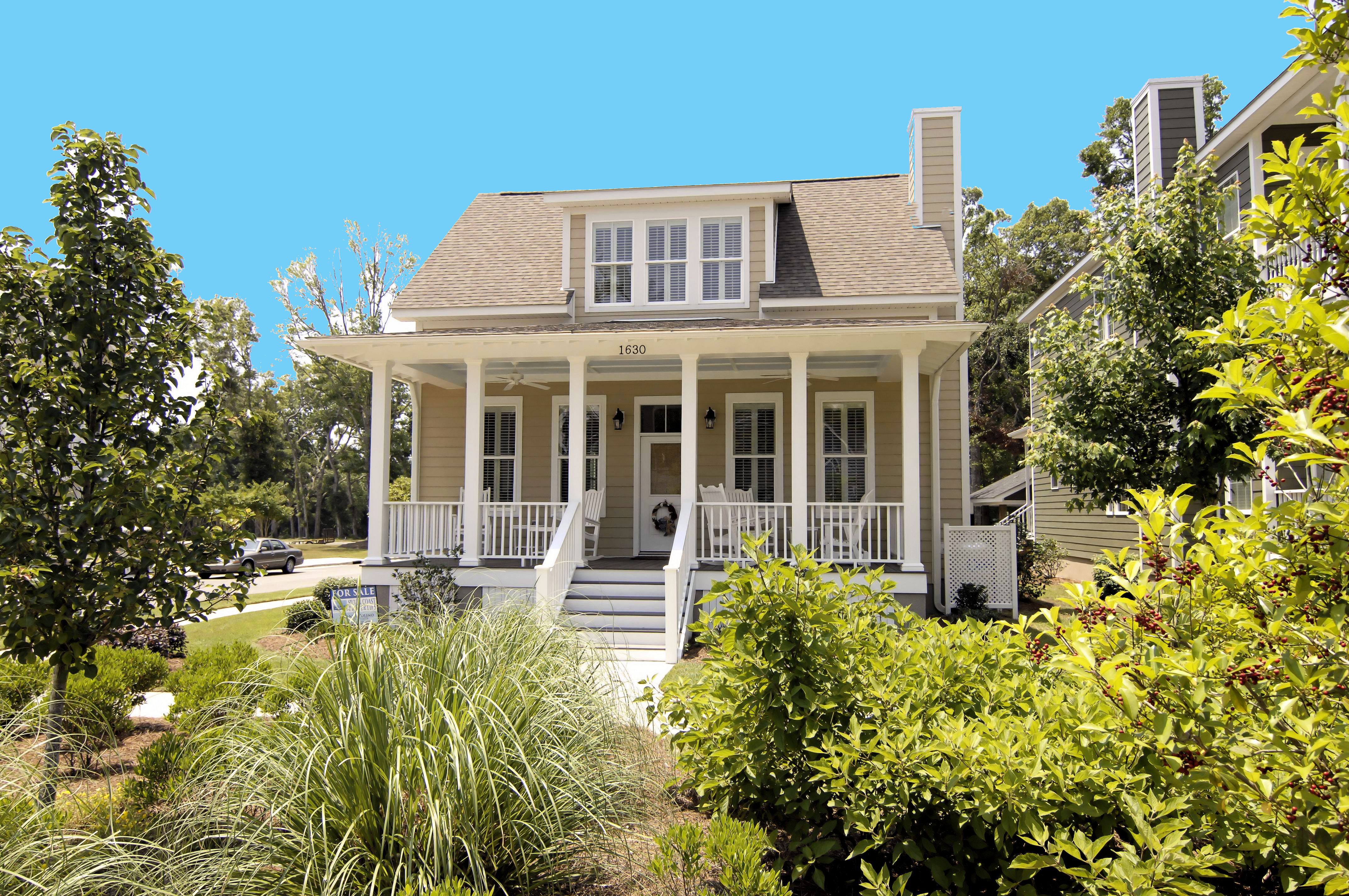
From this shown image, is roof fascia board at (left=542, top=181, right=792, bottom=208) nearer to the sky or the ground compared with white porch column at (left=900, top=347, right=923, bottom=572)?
nearer to the sky

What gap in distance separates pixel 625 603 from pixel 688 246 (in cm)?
601

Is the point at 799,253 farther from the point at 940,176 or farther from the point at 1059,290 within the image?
the point at 1059,290

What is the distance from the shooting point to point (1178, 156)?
10500 millimetres

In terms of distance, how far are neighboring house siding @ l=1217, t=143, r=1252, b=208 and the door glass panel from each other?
976cm

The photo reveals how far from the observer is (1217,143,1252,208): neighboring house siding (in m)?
12.5

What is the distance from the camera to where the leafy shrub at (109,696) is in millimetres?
5004

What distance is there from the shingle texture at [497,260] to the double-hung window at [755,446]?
3596 millimetres

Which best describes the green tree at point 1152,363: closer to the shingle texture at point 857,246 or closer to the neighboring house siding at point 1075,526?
the shingle texture at point 857,246

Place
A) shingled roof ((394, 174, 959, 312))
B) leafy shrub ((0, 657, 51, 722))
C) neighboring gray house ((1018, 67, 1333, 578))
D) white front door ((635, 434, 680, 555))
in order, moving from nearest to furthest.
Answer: leafy shrub ((0, 657, 51, 722)), neighboring gray house ((1018, 67, 1333, 578)), shingled roof ((394, 174, 959, 312)), white front door ((635, 434, 680, 555))

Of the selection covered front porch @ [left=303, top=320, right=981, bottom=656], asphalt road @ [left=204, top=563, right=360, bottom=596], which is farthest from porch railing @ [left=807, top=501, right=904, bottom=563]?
asphalt road @ [left=204, top=563, right=360, bottom=596]

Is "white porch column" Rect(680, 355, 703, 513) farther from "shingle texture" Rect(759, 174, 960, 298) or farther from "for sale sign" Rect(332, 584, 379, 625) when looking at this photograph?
"for sale sign" Rect(332, 584, 379, 625)

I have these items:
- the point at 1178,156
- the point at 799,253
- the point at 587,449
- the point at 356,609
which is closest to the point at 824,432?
the point at 799,253

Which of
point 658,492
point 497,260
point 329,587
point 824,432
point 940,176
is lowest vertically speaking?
point 329,587

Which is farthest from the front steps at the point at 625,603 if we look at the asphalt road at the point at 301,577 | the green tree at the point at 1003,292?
the green tree at the point at 1003,292
